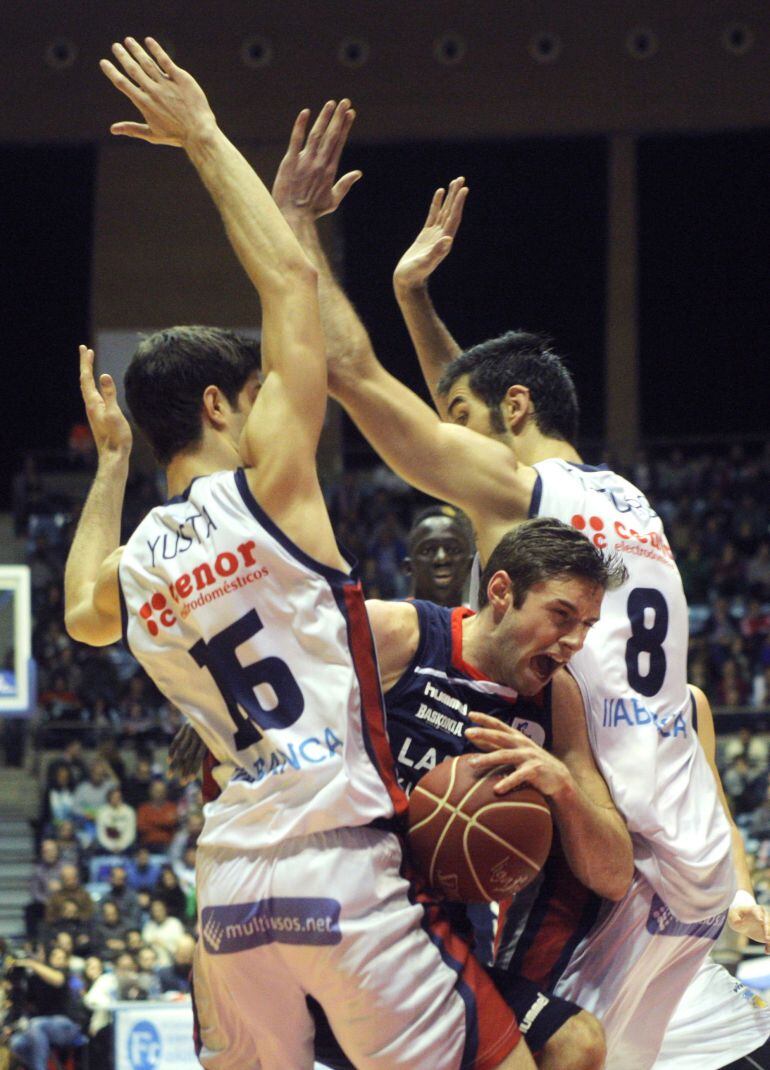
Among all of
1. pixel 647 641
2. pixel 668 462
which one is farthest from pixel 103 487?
pixel 668 462

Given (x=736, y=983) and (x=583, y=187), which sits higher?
(x=583, y=187)

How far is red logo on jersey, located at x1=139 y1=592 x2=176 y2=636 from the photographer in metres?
3.36

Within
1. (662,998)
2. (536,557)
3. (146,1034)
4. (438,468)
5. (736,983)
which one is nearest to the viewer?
(536,557)

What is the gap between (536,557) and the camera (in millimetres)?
3561

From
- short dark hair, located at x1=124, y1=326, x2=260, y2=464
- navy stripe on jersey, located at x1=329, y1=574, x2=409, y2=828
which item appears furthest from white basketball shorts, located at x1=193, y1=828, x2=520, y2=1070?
short dark hair, located at x1=124, y1=326, x2=260, y2=464

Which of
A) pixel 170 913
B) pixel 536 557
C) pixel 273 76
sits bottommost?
pixel 170 913

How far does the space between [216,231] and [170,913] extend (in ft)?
42.6

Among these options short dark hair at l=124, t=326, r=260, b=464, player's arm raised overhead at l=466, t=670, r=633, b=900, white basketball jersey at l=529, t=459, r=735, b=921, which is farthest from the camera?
white basketball jersey at l=529, t=459, r=735, b=921

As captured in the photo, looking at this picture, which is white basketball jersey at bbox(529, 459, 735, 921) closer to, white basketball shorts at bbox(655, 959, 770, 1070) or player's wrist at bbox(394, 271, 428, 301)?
player's wrist at bbox(394, 271, 428, 301)

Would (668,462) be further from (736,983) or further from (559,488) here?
(559,488)

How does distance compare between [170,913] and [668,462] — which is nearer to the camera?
[170,913]

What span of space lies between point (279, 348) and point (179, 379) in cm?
33

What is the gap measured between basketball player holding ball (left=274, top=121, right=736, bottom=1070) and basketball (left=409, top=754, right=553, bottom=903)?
534 mm

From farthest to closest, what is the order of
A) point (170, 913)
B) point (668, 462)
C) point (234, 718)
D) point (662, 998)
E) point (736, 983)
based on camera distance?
point (668, 462), point (170, 913), point (736, 983), point (662, 998), point (234, 718)
